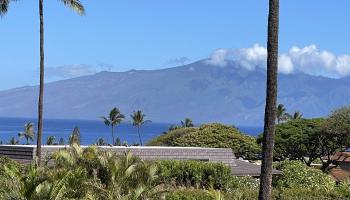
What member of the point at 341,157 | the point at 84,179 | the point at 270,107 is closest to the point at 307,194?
the point at 84,179

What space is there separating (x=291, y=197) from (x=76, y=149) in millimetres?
9532

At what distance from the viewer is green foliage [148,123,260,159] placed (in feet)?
239

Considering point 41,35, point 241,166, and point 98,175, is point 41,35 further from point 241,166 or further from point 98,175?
point 241,166

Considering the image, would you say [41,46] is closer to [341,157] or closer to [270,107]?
[270,107]

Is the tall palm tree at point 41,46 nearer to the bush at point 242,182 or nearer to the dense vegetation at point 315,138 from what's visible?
the bush at point 242,182

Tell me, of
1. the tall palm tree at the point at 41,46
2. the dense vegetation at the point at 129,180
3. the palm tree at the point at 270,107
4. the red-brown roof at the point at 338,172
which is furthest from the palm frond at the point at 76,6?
the red-brown roof at the point at 338,172

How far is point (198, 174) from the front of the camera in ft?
131

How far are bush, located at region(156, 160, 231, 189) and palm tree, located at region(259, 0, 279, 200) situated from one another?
19.4 meters

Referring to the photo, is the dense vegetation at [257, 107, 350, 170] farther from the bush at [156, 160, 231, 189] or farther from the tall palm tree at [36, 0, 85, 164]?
the tall palm tree at [36, 0, 85, 164]

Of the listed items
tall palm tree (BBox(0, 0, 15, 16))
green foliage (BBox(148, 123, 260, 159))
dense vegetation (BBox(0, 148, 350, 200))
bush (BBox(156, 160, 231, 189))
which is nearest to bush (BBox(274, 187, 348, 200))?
dense vegetation (BBox(0, 148, 350, 200))

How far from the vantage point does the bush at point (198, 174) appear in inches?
1549

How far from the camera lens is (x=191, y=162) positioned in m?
40.3

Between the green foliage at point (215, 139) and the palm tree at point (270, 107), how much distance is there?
52173 mm

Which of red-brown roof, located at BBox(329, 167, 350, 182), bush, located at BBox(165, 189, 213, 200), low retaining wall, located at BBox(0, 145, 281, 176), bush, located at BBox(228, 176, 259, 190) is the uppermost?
low retaining wall, located at BBox(0, 145, 281, 176)
